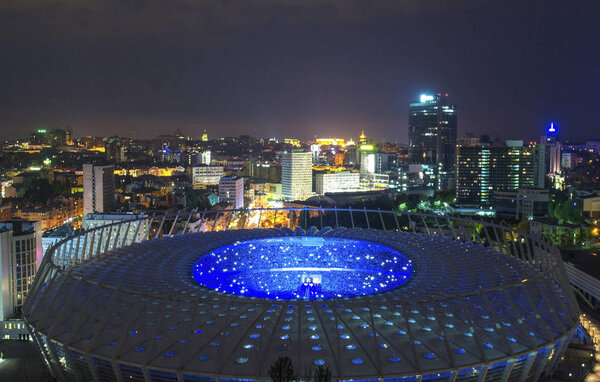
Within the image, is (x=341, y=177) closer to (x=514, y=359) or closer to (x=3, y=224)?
(x=3, y=224)

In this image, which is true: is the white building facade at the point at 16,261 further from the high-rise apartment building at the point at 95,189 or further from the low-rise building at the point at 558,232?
the low-rise building at the point at 558,232

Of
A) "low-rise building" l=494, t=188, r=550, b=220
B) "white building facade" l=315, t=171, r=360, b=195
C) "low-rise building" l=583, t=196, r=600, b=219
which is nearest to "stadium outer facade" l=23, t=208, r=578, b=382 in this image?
"low-rise building" l=583, t=196, r=600, b=219

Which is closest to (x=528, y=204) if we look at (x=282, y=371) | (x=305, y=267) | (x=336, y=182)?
(x=336, y=182)

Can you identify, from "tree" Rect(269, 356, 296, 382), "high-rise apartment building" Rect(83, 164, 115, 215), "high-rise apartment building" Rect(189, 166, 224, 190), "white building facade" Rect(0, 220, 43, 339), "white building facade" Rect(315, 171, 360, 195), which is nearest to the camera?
"tree" Rect(269, 356, 296, 382)

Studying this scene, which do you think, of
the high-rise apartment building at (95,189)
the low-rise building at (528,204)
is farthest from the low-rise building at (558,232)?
the high-rise apartment building at (95,189)

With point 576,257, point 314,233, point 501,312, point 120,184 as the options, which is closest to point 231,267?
point 314,233

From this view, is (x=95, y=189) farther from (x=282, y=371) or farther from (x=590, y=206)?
(x=282, y=371)

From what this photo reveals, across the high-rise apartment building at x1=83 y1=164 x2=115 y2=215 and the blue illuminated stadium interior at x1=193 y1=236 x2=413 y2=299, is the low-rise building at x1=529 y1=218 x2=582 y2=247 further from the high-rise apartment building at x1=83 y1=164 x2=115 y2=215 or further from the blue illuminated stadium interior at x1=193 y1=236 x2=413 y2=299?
the high-rise apartment building at x1=83 y1=164 x2=115 y2=215
